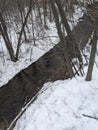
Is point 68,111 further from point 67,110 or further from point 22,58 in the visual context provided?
point 22,58

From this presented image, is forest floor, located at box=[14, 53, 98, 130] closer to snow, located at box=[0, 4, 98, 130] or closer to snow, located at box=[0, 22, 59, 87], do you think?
snow, located at box=[0, 4, 98, 130]

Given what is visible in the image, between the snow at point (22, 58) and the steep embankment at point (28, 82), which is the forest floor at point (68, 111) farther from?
the snow at point (22, 58)

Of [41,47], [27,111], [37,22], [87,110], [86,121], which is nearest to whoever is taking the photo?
[86,121]

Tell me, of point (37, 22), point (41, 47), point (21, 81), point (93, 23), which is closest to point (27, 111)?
point (93, 23)

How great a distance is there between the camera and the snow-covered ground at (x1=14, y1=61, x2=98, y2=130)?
716cm

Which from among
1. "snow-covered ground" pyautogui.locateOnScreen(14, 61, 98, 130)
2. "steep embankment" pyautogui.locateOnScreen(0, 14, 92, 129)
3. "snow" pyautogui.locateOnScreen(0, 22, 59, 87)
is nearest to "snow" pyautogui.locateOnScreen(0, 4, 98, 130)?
"snow-covered ground" pyautogui.locateOnScreen(14, 61, 98, 130)

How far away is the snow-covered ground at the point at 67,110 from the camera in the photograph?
716 cm

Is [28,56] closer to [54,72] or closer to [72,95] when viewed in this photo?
[54,72]

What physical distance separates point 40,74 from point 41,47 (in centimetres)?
365

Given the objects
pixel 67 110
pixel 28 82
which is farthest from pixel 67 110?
pixel 28 82

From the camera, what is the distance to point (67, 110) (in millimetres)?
7777

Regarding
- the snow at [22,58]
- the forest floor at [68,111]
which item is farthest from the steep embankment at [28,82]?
the forest floor at [68,111]

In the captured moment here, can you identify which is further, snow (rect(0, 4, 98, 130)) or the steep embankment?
the steep embankment

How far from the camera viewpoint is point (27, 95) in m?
12.0
